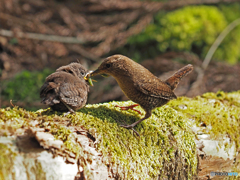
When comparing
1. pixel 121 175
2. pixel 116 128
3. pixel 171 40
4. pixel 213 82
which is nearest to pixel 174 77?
pixel 116 128

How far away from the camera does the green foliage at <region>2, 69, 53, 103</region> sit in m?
6.52

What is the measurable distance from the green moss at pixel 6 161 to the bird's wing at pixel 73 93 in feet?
2.58

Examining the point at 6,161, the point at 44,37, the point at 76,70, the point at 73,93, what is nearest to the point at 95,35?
the point at 44,37

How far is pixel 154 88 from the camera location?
3.02 m

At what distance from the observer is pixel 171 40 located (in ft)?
26.4

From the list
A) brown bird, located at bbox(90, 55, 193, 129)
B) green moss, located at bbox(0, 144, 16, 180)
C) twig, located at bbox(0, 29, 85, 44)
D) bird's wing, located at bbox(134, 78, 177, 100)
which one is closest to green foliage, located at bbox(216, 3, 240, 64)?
twig, located at bbox(0, 29, 85, 44)

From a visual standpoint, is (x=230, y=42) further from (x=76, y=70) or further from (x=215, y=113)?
(x=76, y=70)

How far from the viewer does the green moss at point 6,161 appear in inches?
63.9

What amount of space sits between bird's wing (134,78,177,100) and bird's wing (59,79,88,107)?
2.18 feet

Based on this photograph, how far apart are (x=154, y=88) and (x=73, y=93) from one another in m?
1.03

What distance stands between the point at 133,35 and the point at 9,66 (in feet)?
13.7

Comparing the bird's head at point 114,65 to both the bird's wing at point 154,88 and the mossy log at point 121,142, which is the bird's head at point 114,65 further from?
the mossy log at point 121,142

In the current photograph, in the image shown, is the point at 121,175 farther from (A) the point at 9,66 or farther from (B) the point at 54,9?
(B) the point at 54,9

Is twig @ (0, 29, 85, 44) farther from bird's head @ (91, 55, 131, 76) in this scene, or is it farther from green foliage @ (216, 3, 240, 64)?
bird's head @ (91, 55, 131, 76)
